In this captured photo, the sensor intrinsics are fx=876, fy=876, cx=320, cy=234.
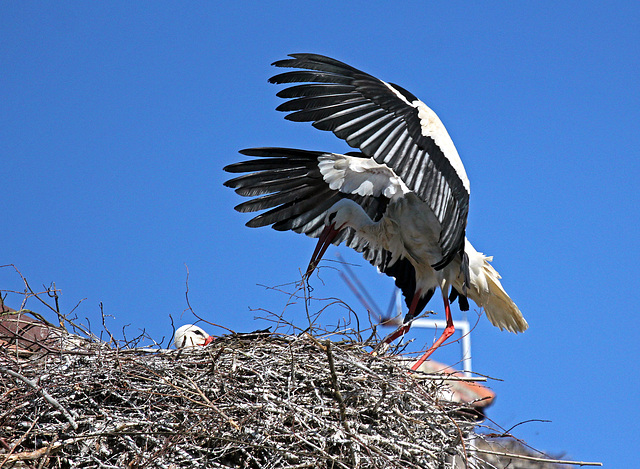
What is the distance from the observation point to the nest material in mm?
4344

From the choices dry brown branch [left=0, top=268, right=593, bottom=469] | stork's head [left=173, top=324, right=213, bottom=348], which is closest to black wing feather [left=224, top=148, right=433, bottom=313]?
stork's head [left=173, top=324, right=213, bottom=348]

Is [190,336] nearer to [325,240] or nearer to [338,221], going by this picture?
[325,240]

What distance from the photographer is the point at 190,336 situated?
629cm

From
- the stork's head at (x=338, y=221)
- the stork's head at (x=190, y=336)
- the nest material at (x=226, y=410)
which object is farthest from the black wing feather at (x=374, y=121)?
the stork's head at (x=190, y=336)

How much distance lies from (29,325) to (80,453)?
1.26 metres

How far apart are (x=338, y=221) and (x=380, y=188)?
0.60 meters

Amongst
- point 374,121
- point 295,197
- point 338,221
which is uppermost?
point 295,197

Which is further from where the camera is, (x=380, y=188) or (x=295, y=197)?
(x=295, y=197)

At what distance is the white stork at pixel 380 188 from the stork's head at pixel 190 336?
3.31 feet

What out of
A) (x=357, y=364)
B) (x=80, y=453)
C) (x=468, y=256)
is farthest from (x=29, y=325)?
(x=468, y=256)

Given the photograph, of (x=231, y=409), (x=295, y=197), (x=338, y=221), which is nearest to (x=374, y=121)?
(x=338, y=221)

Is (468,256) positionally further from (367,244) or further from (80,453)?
(80,453)

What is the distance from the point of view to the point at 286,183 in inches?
274

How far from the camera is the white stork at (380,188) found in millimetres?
5453
